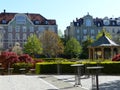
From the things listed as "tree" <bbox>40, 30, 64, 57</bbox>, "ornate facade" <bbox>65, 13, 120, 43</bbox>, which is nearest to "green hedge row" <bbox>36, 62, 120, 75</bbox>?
"tree" <bbox>40, 30, 64, 57</bbox>

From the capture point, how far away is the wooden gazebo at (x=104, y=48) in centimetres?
4434

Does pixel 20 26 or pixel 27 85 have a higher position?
pixel 20 26

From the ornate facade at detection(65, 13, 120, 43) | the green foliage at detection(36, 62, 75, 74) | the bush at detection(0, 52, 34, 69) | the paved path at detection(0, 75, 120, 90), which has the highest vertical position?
the ornate facade at detection(65, 13, 120, 43)

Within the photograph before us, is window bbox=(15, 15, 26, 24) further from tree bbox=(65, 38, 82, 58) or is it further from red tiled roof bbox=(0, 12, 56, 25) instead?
tree bbox=(65, 38, 82, 58)

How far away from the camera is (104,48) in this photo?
4506 centimetres

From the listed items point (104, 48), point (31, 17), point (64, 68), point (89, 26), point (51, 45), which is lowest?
point (64, 68)

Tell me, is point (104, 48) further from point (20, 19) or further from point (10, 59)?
point (20, 19)

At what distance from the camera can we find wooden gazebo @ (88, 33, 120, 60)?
4434 centimetres

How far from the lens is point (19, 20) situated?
301ft

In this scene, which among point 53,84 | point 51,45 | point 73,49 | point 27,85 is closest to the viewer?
point 27,85

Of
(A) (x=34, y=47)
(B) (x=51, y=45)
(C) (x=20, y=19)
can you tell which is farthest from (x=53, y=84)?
(C) (x=20, y=19)

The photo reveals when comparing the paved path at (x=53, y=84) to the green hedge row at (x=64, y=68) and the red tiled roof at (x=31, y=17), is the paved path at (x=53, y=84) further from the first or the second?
the red tiled roof at (x=31, y=17)

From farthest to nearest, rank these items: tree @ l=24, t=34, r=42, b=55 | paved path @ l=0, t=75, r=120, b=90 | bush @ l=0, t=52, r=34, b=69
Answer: tree @ l=24, t=34, r=42, b=55
bush @ l=0, t=52, r=34, b=69
paved path @ l=0, t=75, r=120, b=90

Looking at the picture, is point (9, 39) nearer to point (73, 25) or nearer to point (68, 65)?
point (73, 25)
